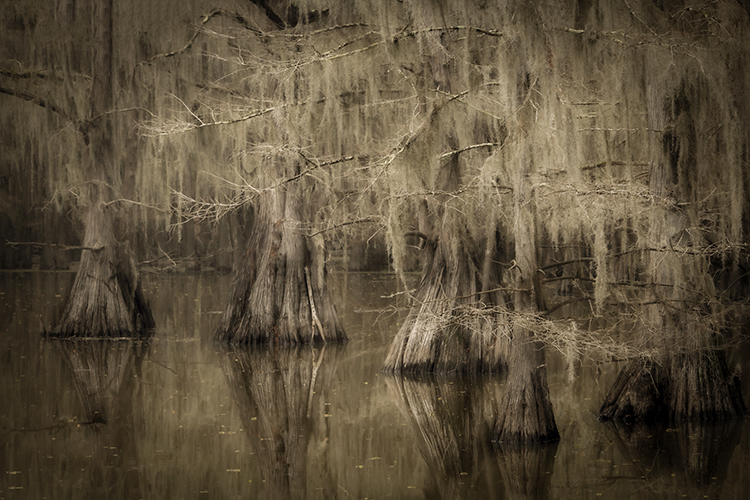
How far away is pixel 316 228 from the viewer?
12.1 m

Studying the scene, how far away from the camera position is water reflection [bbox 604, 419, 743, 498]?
21.1 ft

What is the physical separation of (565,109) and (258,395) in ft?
15.0

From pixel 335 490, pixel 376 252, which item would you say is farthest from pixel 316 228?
pixel 376 252

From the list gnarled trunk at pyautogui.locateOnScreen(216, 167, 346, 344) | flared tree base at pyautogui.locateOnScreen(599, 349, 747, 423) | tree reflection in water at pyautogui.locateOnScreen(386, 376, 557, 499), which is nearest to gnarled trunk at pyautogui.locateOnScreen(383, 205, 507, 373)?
tree reflection in water at pyautogui.locateOnScreen(386, 376, 557, 499)

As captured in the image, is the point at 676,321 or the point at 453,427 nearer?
the point at 676,321

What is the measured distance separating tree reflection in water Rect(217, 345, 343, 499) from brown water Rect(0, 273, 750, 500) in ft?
0.07

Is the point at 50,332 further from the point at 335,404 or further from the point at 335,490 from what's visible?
the point at 335,490

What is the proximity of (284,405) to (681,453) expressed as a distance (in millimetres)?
3803

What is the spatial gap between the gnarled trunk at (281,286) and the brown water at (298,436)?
39cm

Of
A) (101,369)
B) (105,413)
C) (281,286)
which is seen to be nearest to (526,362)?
(105,413)

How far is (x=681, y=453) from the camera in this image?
712cm

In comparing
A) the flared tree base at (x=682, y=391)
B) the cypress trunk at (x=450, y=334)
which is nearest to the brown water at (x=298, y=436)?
the flared tree base at (x=682, y=391)

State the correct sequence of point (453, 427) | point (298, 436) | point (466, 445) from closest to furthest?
point (466, 445)
point (298, 436)
point (453, 427)

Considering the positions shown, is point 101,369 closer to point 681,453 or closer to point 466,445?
point 466,445
